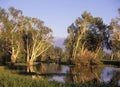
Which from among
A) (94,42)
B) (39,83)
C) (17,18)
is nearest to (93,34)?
(94,42)

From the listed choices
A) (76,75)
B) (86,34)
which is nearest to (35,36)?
(86,34)

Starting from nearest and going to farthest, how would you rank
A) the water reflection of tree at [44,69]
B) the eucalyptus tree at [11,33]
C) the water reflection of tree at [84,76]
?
1. the water reflection of tree at [84,76]
2. the water reflection of tree at [44,69]
3. the eucalyptus tree at [11,33]

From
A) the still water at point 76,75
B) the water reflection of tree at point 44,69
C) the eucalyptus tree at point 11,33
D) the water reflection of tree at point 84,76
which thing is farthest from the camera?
the eucalyptus tree at point 11,33

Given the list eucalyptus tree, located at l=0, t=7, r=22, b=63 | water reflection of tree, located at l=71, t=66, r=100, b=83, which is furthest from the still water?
eucalyptus tree, located at l=0, t=7, r=22, b=63

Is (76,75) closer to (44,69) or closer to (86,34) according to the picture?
(44,69)

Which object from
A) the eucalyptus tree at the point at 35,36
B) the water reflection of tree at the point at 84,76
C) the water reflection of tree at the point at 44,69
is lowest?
the water reflection of tree at the point at 84,76

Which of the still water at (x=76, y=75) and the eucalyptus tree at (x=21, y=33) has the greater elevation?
the eucalyptus tree at (x=21, y=33)

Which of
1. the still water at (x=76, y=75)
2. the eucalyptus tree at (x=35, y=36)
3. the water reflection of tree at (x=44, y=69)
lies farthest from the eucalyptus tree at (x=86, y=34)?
the still water at (x=76, y=75)

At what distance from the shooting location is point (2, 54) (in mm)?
64062

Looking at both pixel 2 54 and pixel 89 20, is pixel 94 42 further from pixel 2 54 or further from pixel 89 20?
pixel 2 54

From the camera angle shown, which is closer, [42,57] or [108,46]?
[108,46]

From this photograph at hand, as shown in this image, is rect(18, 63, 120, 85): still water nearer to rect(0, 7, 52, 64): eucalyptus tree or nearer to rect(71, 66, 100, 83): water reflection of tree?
rect(71, 66, 100, 83): water reflection of tree

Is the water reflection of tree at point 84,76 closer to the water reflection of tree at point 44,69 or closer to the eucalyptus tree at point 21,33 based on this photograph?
the water reflection of tree at point 44,69

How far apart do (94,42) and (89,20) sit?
6260 mm
